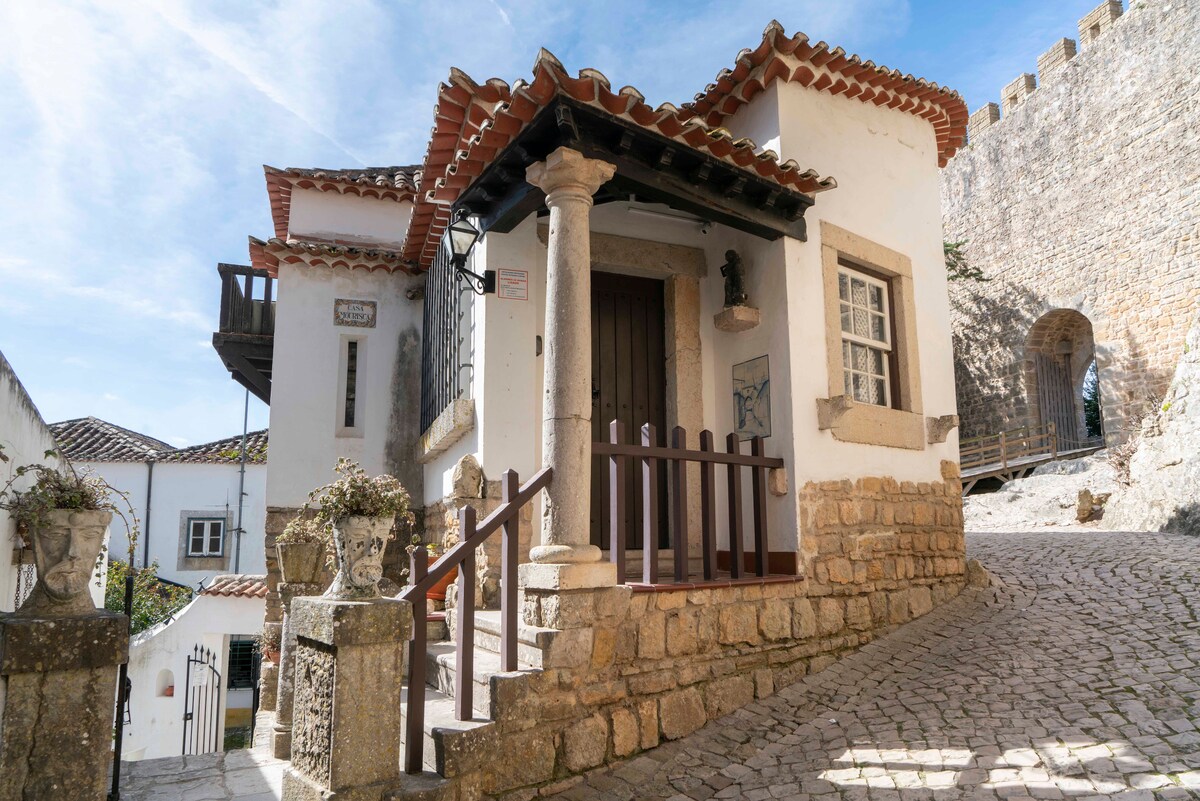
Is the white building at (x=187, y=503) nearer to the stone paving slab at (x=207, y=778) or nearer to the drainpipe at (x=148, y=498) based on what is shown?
the drainpipe at (x=148, y=498)

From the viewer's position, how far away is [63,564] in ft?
12.2

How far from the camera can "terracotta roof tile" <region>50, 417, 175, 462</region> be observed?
64.6 ft

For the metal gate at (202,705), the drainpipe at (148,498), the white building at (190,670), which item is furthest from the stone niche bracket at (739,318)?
the drainpipe at (148,498)

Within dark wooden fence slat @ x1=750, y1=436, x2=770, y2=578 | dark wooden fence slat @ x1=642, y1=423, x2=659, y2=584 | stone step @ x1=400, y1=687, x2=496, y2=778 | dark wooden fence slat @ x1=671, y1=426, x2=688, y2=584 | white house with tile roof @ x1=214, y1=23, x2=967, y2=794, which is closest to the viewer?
stone step @ x1=400, y1=687, x2=496, y2=778

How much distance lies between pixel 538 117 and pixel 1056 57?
19.9 m

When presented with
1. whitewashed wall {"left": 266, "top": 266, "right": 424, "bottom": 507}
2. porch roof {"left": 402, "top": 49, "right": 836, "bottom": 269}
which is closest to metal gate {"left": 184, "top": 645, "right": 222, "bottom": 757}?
whitewashed wall {"left": 266, "top": 266, "right": 424, "bottom": 507}

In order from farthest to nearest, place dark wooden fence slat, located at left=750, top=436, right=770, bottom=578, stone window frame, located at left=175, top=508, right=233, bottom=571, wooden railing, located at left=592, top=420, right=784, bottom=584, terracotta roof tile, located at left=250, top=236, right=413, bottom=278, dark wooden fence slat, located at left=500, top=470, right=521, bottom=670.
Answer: stone window frame, located at left=175, top=508, right=233, bottom=571, terracotta roof tile, located at left=250, top=236, right=413, bottom=278, dark wooden fence slat, located at left=750, top=436, right=770, bottom=578, wooden railing, located at left=592, top=420, right=784, bottom=584, dark wooden fence slat, located at left=500, top=470, right=521, bottom=670

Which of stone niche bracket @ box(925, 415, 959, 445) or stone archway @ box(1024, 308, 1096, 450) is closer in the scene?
stone niche bracket @ box(925, 415, 959, 445)

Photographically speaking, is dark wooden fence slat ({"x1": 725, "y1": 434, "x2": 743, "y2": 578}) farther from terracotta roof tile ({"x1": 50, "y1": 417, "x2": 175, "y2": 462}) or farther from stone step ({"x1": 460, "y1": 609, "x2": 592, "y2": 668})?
terracotta roof tile ({"x1": 50, "y1": 417, "x2": 175, "y2": 462})

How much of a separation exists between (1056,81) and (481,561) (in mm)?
20316

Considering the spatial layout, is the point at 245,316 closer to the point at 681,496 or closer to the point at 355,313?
the point at 355,313

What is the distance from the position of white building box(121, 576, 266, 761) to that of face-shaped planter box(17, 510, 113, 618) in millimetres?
9266

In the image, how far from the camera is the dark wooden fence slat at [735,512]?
5.36 metres

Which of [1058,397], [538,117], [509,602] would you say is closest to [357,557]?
[509,602]
